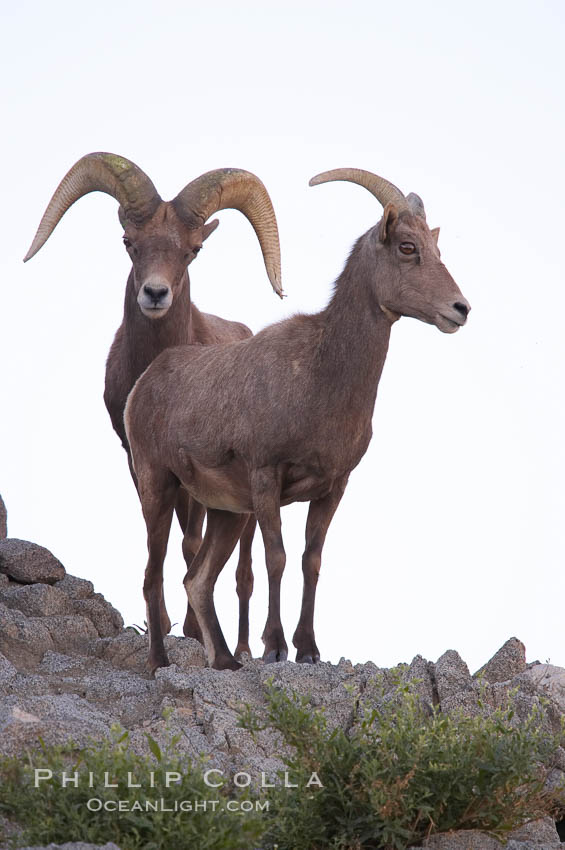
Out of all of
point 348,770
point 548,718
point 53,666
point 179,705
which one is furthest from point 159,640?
point 348,770

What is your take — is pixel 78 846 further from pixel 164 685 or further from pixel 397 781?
pixel 164 685

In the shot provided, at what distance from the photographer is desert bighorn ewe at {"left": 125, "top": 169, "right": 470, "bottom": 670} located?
9.82 meters

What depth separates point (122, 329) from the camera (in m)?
13.3

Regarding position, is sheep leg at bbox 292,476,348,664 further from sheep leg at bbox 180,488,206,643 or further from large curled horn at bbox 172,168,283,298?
large curled horn at bbox 172,168,283,298

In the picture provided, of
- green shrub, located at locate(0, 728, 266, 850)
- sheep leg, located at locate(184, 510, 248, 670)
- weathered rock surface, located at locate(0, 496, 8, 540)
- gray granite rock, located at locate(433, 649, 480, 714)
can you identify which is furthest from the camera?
weathered rock surface, located at locate(0, 496, 8, 540)

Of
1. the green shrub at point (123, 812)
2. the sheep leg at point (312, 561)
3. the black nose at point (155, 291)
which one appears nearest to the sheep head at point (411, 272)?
the sheep leg at point (312, 561)

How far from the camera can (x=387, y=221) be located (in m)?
9.99

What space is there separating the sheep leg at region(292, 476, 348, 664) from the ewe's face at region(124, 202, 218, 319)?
212 centimetres

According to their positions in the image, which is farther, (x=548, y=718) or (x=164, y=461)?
(x=164, y=461)

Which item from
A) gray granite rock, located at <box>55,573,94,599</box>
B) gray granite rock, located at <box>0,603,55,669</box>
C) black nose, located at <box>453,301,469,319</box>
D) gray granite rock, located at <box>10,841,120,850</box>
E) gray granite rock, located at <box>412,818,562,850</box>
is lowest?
gray granite rock, located at <box>10,841,120,850</box>

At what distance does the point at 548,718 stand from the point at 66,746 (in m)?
3.76

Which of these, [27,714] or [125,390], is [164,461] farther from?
[27,714]

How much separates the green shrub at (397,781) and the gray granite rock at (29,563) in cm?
539

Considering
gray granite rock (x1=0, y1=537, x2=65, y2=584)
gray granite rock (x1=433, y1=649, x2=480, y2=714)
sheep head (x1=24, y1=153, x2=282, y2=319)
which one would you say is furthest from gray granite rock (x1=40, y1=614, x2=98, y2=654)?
gray granite rock (x1=433, y1=649, x2=480, y2=714)
